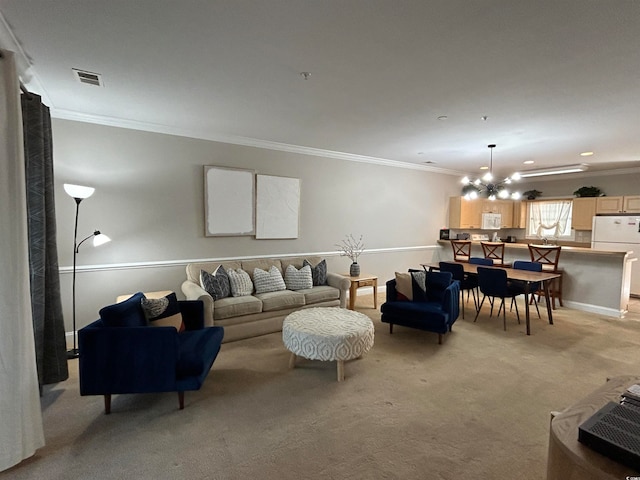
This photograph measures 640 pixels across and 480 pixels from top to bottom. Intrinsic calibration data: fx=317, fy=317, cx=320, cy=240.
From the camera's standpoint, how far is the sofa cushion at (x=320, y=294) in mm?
4453

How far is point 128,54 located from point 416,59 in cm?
216

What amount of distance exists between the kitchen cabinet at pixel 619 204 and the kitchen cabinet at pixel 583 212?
0.34ft

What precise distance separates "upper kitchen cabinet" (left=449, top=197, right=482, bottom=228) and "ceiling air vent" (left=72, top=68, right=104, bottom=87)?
698 centimetres

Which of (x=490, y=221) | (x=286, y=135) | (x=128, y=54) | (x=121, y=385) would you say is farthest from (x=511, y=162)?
(x=121, y=385)

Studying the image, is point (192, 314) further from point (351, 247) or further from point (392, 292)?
point (351, 247)

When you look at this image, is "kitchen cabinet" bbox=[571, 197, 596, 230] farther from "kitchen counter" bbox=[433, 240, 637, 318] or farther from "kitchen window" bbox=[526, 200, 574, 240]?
"kitchen counter" bbox=[433, 240, 637, 318]

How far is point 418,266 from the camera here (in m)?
7.21

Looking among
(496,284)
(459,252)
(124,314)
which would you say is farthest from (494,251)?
(124,314)

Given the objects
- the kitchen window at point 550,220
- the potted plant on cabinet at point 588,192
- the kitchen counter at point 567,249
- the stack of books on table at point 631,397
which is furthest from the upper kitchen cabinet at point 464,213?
the stack of books on table at point 631,397

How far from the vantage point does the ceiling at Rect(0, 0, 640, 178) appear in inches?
73.6

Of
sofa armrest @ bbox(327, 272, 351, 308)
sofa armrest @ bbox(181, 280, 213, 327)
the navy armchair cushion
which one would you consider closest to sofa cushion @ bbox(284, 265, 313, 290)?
sofa armrest @ bbox(327, 272, 351, 308)

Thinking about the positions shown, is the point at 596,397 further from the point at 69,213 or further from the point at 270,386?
the point at 69,213

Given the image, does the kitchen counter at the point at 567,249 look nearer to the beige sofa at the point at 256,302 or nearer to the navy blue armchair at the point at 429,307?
the navy blue armchair at the point at 429,307

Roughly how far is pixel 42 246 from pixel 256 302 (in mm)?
2145
